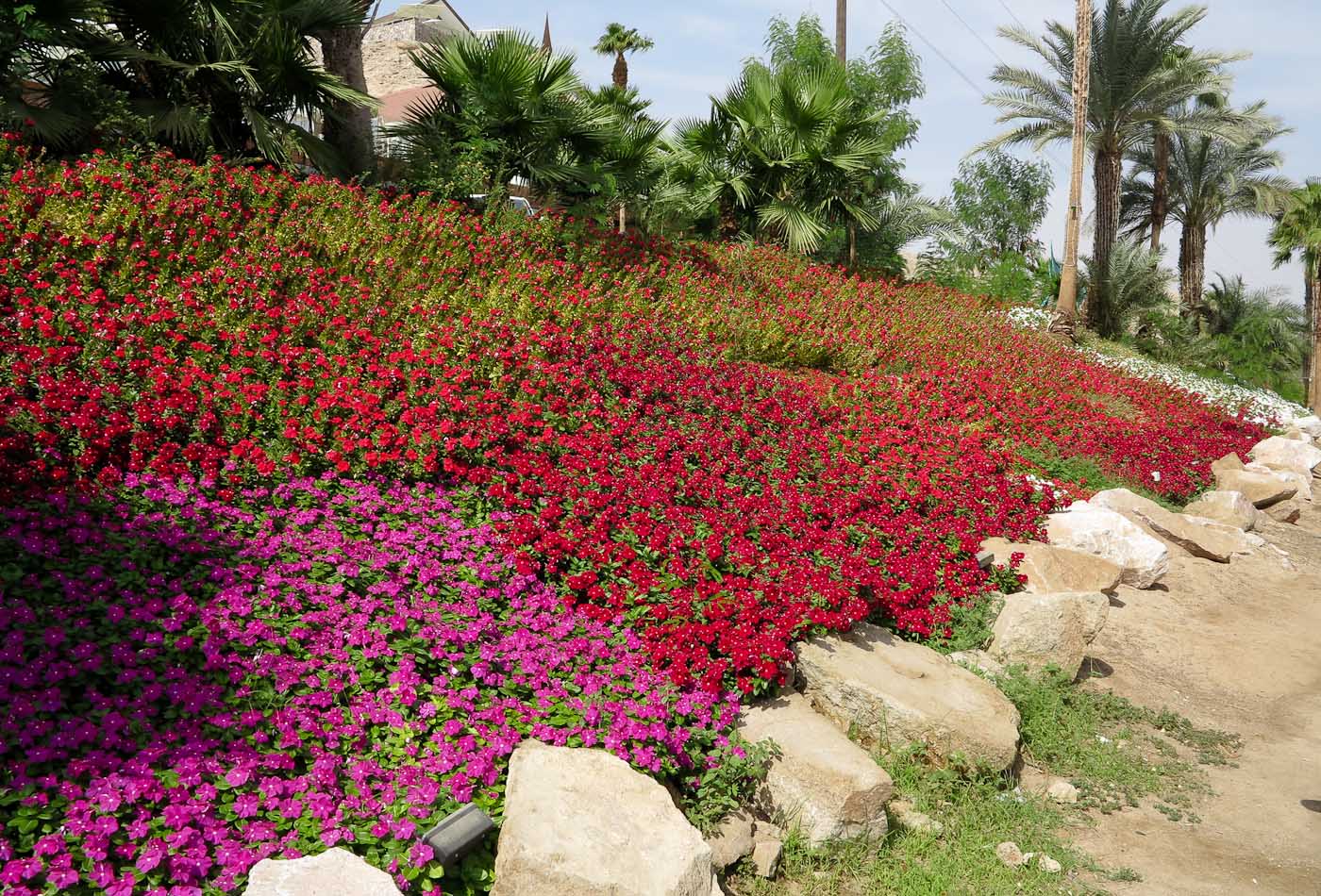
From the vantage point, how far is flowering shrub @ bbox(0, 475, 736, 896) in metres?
2.89

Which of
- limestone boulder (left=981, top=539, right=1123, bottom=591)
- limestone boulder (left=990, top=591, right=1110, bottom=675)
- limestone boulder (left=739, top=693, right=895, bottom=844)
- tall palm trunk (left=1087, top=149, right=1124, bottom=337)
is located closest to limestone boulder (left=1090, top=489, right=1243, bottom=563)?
limestone boulder (left=981, top=539, right=1123, bottom=591)

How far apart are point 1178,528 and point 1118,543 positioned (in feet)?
5.32

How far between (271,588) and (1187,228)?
109 ft

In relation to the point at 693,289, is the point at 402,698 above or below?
below

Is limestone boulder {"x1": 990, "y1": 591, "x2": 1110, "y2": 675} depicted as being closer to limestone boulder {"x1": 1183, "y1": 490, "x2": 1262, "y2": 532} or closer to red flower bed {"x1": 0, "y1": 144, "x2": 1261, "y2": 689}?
red flower bed {"x1": 0, "y1": 144, "x2": 1261, "y2": 689}

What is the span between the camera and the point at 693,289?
10930mm

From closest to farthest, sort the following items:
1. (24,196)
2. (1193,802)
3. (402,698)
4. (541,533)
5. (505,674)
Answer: (402,698) < (505,674) < (1193,802) < (541,533) < (24,196)

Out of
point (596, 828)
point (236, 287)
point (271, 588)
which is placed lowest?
point (596, 828)

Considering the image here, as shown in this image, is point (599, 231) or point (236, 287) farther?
point (599, 231)

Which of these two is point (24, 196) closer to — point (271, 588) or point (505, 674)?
point (271, 588)

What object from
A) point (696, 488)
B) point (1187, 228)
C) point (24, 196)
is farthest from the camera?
point (1187, 228)

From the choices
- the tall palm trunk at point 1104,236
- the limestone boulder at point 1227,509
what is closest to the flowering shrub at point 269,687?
the limestone boulder at point 1227,509

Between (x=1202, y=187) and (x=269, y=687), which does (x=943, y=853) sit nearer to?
(x=269, y=687)

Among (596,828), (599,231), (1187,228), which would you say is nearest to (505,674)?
(596,828)
